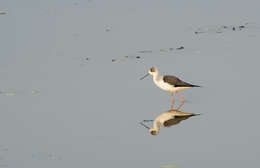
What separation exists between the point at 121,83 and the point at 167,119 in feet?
7.37

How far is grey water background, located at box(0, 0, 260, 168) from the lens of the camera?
11.3 meters

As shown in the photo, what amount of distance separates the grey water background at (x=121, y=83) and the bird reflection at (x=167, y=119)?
0.18 metres

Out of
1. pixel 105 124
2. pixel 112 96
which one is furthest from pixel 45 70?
pixel 105 124

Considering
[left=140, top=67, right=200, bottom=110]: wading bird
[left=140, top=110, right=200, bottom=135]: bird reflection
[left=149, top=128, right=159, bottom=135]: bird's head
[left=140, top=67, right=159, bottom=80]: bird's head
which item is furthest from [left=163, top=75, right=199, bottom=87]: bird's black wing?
[left=149, top=128, right=159, bottom=135]: bird's head

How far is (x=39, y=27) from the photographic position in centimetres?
1973

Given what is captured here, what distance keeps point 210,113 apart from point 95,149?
102 inches

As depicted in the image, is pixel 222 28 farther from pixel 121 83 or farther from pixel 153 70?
pixel 121 83

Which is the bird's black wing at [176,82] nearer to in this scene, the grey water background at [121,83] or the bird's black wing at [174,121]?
the grey water background at [121,83]

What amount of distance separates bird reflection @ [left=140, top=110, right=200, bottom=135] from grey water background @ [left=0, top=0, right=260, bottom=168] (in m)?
0.18

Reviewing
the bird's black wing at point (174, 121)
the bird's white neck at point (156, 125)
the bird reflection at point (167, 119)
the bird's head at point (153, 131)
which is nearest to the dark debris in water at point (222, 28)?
the bird reflection at point (167, 119)

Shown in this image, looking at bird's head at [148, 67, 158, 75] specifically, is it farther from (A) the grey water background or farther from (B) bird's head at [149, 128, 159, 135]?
(B) bird's head at [149, 128, 159, 135]

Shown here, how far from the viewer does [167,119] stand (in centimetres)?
1288

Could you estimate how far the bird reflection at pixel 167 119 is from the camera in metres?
12.4

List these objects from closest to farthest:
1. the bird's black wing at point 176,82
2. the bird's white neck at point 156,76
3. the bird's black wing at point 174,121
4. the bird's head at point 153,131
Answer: the bird's head at point 153,131
the bird's black wing at point 174,121
the bird's black wing at point 176,82
the bird's white neck at point 156,76
